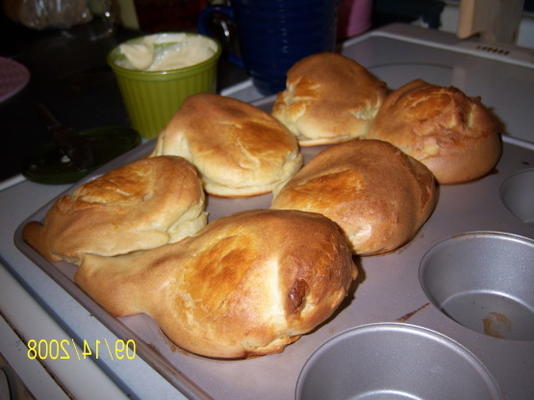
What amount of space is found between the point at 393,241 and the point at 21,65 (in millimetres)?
2280

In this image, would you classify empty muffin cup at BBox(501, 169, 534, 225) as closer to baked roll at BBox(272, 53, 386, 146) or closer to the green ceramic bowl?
baked roll at BBox(272, 53, 386, 146)

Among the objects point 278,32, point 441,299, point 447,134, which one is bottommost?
point 441,299

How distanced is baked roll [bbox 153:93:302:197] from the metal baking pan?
0.24ft

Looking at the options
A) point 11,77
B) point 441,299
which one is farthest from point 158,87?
point 11,77

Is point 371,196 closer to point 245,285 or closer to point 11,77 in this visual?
point 245,285

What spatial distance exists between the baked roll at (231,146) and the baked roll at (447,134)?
288 mm

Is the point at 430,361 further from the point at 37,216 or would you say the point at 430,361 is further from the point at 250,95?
the point at 250,95

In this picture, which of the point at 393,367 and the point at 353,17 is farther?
the point at 353,17

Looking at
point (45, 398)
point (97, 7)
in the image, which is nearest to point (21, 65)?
point (97, 7)

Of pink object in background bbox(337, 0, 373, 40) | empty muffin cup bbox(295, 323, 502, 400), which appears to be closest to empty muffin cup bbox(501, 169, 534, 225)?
empty muffin cup bbox(295, 323, 502, 400)

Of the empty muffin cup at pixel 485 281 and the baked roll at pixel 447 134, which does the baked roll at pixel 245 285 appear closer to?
the empty muffin cup at pixel 485 281

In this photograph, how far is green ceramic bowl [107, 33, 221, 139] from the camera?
4.99ft

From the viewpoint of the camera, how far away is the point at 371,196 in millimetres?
990

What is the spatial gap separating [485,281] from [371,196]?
41cm
